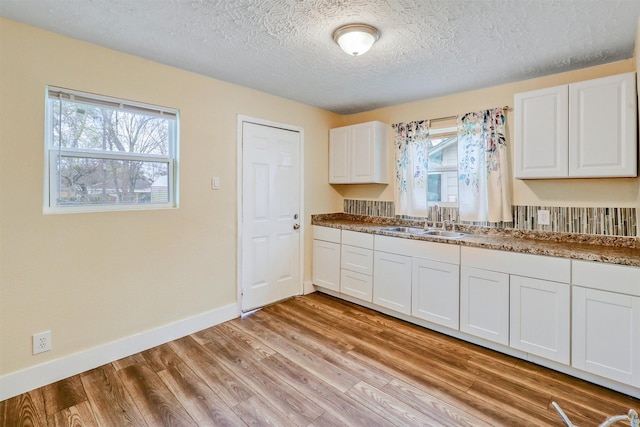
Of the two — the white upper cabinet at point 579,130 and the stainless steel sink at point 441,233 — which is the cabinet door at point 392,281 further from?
the white upper cabinet at point 579,130

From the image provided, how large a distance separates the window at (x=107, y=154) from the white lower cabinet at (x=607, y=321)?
3108mm

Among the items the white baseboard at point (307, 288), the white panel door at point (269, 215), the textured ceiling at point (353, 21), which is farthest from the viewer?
the white baseboard at point (307, 288)

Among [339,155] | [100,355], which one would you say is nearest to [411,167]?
[339,155]

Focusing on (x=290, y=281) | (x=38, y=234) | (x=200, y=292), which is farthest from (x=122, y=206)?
(x=290, y=281)

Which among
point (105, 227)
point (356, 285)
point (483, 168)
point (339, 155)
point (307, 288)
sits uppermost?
point (339, 155)

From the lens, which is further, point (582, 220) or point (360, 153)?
point (360, 153)

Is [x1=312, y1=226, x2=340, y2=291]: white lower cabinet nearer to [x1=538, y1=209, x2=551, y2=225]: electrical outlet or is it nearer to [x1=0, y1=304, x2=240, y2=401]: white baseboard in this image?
[x1=0, y1=304, x2=240, y2=401]: white baseboard

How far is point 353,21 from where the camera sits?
75.8 inches

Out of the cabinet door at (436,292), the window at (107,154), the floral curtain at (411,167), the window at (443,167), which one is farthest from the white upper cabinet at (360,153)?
the window at (107,154)

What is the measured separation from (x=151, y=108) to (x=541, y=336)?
135 inches

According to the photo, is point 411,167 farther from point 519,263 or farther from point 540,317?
point 540,317

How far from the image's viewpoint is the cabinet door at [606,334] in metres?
1.94

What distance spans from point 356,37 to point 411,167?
6.05 feet

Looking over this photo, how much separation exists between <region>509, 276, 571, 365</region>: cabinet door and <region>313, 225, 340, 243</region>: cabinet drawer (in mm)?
1784
